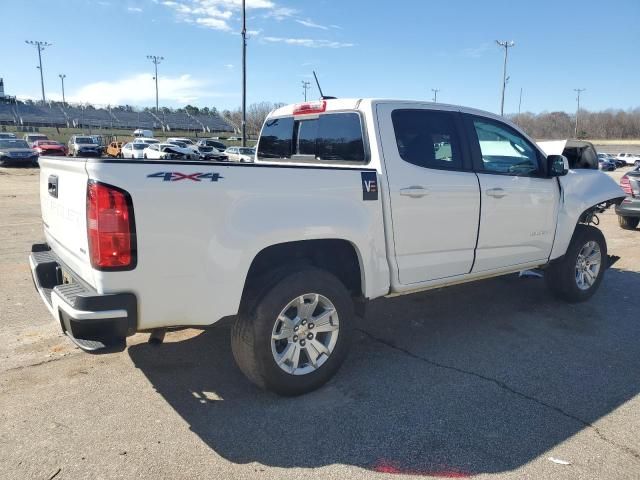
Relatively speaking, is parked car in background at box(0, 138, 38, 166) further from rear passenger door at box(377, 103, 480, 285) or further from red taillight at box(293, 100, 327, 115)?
rear passenger door at box(377, 103, 480, 285)

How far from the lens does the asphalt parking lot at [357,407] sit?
2793 millimetres

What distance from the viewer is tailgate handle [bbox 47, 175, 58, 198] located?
3.52m

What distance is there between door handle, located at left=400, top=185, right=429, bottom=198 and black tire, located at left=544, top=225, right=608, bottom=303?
2.46 meters

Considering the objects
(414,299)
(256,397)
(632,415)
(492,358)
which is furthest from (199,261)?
(414,299)

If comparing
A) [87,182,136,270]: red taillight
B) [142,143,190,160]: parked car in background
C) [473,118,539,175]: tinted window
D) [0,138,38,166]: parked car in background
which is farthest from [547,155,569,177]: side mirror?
[142,143,190,160]: parked car in background

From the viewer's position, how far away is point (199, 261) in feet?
9.74

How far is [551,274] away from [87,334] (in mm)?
4744

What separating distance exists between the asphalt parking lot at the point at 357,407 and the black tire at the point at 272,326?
14 centimetres

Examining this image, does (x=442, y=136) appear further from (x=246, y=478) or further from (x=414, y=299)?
(x=246, y=478)

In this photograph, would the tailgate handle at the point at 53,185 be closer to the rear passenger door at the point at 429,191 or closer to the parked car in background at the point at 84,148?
the rear passenger door at the point at 429,191

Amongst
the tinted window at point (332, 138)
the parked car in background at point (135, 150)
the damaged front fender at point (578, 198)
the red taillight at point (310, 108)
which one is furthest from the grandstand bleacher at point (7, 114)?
the damaged front fender at point (578, 198)

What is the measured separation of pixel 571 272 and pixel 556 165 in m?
1.29

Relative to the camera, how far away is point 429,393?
142 inches

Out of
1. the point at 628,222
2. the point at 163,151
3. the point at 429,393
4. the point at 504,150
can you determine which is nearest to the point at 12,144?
the point at 163,151
